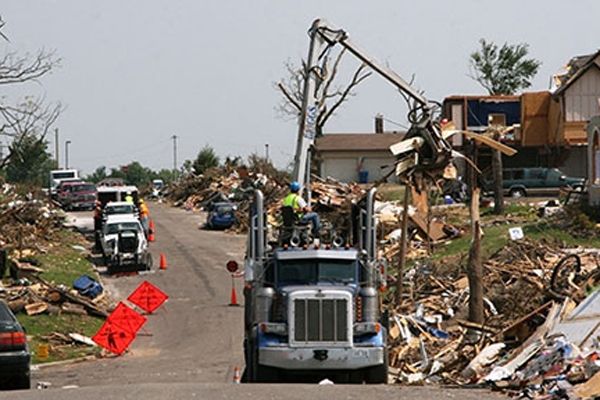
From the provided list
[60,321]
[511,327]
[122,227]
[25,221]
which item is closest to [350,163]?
[25,221]

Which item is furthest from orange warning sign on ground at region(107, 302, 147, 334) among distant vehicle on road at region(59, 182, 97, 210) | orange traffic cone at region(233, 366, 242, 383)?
distant vehicle on road at region(59, 182, 97, 210)

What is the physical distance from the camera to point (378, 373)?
19.6 metres

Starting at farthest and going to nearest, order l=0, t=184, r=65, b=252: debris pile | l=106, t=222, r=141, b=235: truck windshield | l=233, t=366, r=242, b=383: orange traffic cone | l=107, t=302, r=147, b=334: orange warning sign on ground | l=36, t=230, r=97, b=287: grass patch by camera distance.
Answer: l=0, t=184, r=65, b=252: debris pile < l=106, t=222, r=141, b=235: truck windshield < l=36, t=230, r=97, b=287: grass patch < l=107, t=302, r=147, b=334: orange warning sign on ground < l=233, t=366, r=242, b=383: orange traffic cone

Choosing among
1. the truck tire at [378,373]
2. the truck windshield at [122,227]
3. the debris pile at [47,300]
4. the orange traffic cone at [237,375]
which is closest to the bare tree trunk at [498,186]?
the truck windshield at [122,227]

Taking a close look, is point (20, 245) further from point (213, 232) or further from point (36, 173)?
point (36, 173)

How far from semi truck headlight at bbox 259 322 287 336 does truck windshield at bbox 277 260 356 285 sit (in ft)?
2.56

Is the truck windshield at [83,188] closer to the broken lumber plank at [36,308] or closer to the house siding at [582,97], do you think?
the house siding at [582,97]

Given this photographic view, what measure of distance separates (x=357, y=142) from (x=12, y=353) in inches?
3063

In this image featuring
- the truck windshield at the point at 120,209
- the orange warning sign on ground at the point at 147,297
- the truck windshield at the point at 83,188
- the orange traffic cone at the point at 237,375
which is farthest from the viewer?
the truck windshield at the point at 83,188

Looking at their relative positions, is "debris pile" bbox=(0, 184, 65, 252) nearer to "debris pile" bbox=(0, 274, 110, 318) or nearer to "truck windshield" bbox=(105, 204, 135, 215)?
"truck windshield" bbox=(105, 204, 135, 215)

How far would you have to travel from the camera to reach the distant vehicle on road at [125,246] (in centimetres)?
4600

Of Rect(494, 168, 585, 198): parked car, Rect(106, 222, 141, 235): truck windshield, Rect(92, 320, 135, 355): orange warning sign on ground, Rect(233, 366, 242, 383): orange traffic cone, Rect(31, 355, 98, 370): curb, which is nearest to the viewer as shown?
Rect(233, 366, 242, 383): orange traffic cone

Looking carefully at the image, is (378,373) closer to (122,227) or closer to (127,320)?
(127,320)

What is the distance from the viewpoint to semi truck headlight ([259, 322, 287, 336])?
1956 cm
